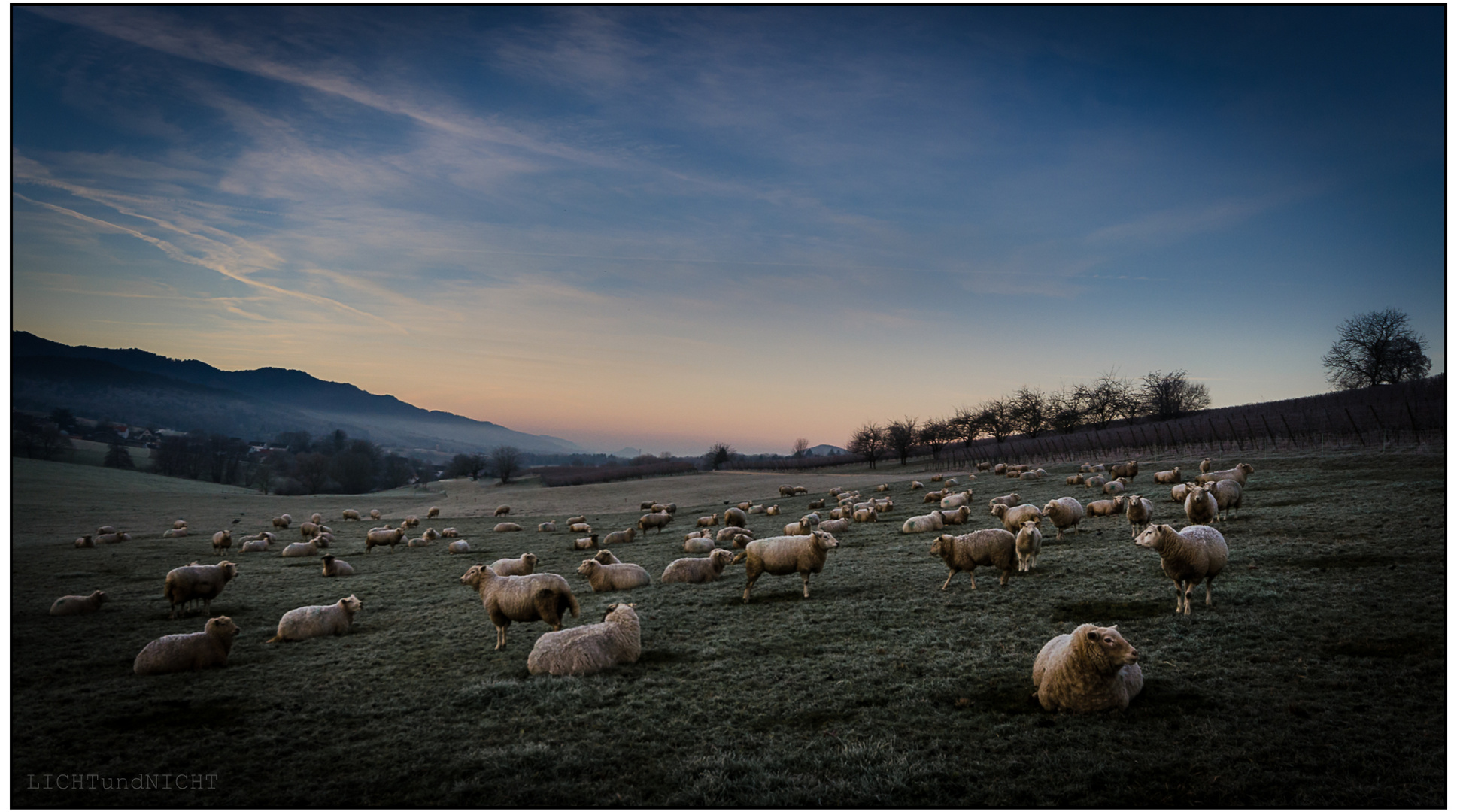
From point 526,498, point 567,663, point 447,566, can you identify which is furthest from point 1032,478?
point 526,498

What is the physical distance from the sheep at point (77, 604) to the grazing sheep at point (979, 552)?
1833cm

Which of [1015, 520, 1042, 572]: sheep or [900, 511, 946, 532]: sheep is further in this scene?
[900, 511, 946, 532]: sheep

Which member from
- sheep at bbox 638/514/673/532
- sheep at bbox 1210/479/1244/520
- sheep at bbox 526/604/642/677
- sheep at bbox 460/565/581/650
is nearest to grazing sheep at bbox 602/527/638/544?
sheep at bbox 638/514/673/532

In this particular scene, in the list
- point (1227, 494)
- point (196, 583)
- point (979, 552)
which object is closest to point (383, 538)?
point (196, 583)

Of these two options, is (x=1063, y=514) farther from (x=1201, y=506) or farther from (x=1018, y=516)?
(x=1201, y=506)

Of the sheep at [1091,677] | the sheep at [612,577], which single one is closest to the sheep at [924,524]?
the sheep at [612,577]

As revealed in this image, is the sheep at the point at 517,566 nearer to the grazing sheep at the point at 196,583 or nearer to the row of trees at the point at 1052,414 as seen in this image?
the grazing sheep at the point at 196,583

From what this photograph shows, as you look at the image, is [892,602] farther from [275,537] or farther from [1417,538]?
[275,537]

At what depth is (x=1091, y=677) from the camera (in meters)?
6.02

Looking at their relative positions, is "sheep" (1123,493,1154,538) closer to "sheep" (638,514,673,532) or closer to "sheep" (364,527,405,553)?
"sheep" (638,514,673,532)

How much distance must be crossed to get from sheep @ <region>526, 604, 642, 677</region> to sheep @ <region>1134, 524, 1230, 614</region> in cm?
765

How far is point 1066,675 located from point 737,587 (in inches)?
335

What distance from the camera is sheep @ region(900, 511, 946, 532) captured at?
20.4 meters

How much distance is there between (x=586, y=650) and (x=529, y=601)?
2.26 m
